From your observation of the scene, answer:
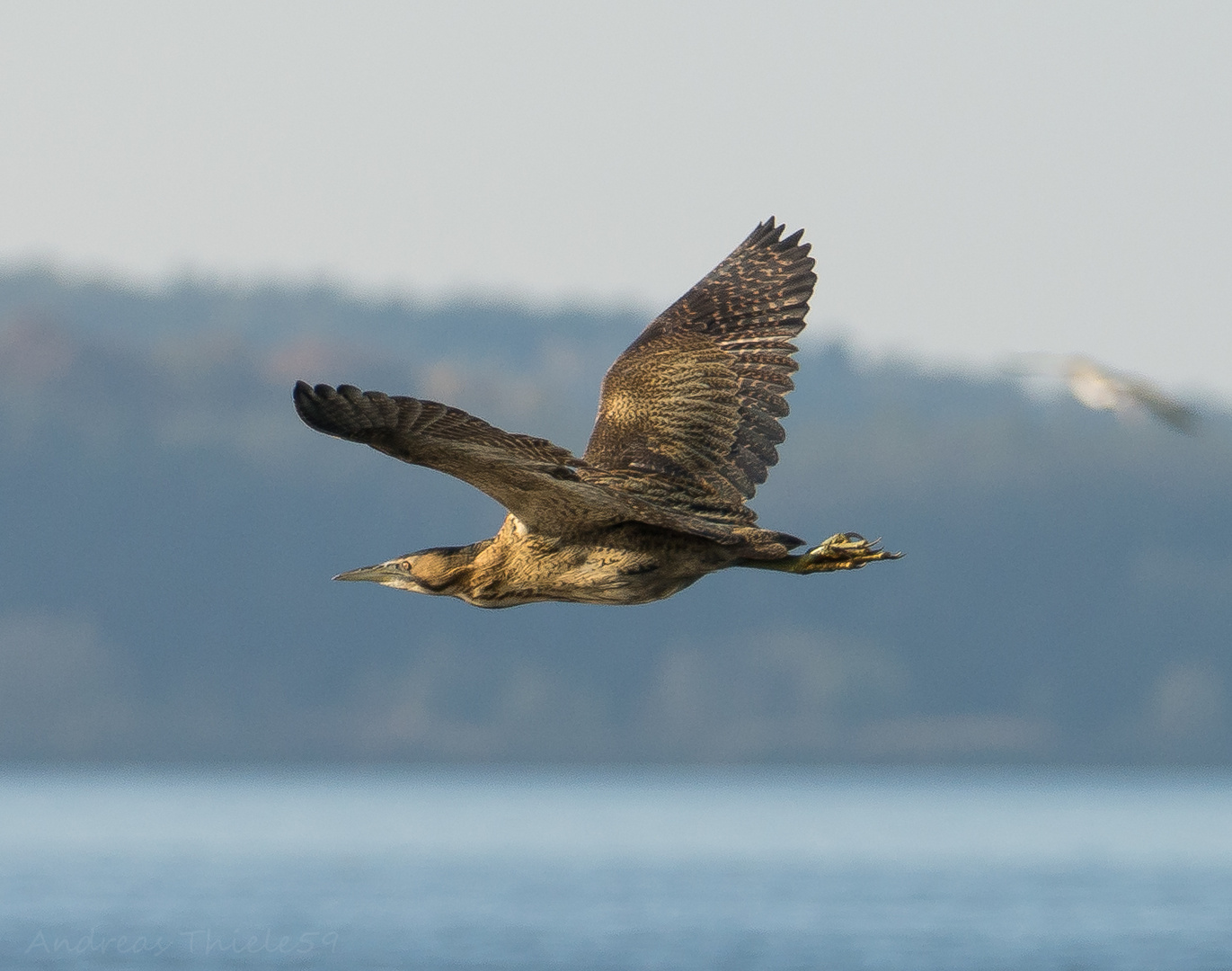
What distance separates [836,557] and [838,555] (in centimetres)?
3

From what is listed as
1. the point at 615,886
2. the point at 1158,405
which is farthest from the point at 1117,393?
the point at 615,886

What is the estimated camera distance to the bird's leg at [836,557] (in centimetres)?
1443

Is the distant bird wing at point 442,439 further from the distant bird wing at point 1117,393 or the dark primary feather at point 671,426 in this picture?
the distant bird wing at point 1117,393

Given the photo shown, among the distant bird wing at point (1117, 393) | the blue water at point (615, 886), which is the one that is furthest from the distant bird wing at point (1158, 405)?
the blue water at point (615, 886)

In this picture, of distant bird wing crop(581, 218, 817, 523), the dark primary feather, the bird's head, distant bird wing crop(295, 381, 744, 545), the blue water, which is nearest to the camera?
distant bird wing crop(295, 381, 744, 545)

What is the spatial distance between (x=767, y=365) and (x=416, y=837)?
108755 mm

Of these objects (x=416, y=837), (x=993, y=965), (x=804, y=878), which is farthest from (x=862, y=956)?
(x=416, y=837)

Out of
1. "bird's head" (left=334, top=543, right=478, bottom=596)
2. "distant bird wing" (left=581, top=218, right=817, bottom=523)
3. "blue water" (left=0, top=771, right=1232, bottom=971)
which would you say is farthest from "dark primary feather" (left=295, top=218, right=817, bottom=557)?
"blue water" (left=0, top=771, right=1232, bottom=971)

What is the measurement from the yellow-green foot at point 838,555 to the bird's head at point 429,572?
2.12m

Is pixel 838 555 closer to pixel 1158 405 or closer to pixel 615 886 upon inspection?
pixel 1158 405

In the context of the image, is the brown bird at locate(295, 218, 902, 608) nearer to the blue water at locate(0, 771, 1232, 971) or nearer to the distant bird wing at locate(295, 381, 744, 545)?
the distant bird wing at locate(295, 381, 744, 545)

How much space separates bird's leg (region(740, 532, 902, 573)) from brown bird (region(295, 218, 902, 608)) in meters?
0.01

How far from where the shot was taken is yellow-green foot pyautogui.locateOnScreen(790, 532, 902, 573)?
47.5 feet

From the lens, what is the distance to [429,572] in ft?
46.1
